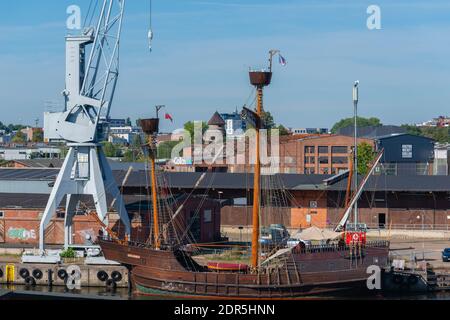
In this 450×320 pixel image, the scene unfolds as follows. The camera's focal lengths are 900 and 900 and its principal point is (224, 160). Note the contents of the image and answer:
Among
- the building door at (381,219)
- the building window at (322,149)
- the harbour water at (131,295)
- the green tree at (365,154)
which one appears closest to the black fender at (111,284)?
the harbour water at (131,295)

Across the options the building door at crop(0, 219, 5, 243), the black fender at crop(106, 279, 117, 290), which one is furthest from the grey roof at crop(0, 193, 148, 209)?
the black fender at crop(106, 279, 117, 290)

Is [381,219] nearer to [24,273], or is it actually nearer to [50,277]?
[50,277]

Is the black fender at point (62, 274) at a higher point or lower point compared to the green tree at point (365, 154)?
lower

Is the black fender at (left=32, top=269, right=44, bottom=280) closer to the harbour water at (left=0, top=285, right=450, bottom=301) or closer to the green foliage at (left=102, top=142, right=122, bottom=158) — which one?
the harbour water at (left=0, top=285, right=450, bottom=301)

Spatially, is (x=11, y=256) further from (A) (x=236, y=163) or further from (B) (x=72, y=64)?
(A) (x=236, y=163)

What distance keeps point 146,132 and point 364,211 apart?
2242 centimetres

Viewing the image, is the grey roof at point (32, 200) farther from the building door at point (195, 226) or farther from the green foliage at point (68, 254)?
the green foliage at point (68, 254)

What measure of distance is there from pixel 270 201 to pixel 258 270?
17261 millimetres

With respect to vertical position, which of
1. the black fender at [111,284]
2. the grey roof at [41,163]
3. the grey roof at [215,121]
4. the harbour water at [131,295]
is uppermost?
the grey roof at [215,121]

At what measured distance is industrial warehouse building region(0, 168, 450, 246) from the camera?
52.9 m

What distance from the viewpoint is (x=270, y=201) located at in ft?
184

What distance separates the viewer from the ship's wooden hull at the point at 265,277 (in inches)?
1523
